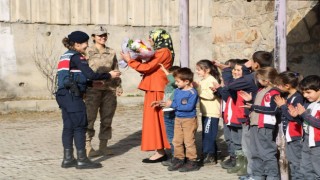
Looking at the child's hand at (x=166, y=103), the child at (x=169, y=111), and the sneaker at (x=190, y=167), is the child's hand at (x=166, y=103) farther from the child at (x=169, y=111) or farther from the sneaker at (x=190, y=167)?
the sneaker at (x=190, y=167)

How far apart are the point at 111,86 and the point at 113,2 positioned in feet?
16.2

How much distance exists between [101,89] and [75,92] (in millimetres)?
826

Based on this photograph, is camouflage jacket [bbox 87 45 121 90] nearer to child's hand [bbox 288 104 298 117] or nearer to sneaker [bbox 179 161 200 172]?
sneaker [bbox 179 161 200 172]

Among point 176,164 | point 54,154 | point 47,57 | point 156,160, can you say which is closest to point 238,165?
point 176,164

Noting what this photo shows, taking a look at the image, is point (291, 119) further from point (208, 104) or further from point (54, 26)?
point (54, 26)

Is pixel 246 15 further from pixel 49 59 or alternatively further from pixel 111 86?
pixel 111 86

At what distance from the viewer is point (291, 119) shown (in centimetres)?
600

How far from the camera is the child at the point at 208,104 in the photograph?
750cm

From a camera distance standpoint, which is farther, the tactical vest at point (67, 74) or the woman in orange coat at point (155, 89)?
the woman in orange coat at point (155, 89)

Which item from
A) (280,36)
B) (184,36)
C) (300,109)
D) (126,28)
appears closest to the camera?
(300,109)

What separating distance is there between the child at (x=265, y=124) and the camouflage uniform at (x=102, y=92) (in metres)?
2.34

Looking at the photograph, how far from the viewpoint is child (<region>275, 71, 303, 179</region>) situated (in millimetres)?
5996

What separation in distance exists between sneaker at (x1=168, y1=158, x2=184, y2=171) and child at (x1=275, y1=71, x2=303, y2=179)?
61.4 inches

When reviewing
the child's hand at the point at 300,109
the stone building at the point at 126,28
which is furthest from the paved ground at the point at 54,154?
the child's hand at the point at 300,109
